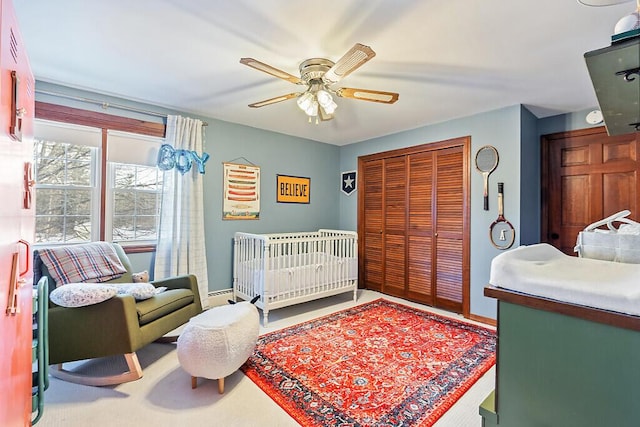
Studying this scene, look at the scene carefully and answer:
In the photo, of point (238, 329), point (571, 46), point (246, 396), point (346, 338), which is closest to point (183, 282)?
point (238, 329)

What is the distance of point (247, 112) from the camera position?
3354 mm

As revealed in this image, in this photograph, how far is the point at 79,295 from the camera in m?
1.91

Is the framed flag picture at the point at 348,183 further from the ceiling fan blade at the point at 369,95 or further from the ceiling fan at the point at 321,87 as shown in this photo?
the ceiling fan blade at the point at 369,95

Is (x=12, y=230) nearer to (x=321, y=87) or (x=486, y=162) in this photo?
(x=321, y=87)

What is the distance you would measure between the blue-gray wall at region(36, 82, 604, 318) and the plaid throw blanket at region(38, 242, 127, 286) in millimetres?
490

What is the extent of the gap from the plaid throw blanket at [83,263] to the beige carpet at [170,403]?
655 millimetres

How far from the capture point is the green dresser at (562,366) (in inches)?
25.6

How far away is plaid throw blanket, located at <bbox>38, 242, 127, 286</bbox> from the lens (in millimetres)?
2241

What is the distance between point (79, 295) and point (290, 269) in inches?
71.0

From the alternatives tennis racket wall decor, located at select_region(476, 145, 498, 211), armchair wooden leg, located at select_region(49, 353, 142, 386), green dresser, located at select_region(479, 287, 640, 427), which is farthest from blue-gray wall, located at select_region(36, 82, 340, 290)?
green dresser, located at select_region(479, 287, 640, 427)

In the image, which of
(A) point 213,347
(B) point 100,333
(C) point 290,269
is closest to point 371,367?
(A) point 213,347

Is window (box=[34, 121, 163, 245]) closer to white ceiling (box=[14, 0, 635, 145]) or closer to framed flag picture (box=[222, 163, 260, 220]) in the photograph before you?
white ceiling (box=[14, 0, 635, 145])

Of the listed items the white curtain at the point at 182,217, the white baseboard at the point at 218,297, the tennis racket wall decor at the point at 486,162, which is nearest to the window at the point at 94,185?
the white curtain at the point at 182,217

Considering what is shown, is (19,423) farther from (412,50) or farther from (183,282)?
(412,50)
